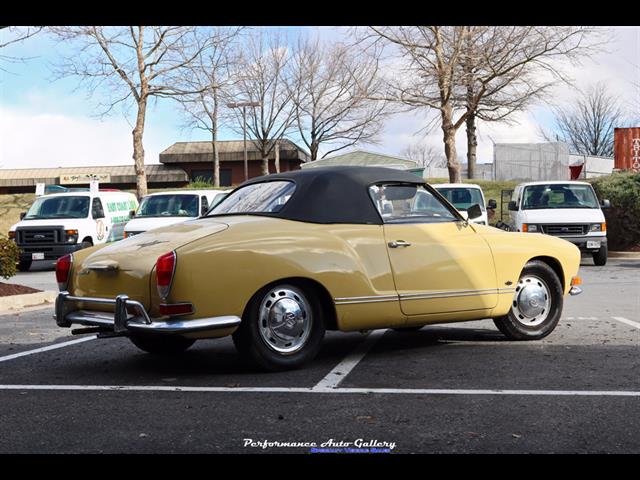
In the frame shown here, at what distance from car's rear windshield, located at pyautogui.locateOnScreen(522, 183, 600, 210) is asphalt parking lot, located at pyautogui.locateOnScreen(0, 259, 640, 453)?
1128 cm

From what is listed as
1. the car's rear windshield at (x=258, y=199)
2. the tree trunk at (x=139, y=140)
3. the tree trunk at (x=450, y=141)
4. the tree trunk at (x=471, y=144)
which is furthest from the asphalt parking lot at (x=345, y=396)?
the tree trunk at (x=471, y=144)

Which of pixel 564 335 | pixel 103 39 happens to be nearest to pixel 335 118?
pixel 103 39

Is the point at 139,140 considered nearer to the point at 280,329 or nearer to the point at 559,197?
the point at 559,197

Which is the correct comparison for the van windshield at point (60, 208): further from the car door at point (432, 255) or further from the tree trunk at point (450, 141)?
the tree trunk at point (450, 141)

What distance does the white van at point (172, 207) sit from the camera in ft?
62.5

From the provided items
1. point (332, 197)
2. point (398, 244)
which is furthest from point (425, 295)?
point (332, 197)

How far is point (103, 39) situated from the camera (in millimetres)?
36688

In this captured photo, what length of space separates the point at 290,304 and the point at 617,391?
7.86ft

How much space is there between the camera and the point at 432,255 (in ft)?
23.4

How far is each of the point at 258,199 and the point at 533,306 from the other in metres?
2.78

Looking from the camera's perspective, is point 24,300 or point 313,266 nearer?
point 313,266

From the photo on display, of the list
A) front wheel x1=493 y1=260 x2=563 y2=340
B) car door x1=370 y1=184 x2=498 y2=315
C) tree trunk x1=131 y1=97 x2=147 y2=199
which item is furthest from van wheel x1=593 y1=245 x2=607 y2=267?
tree trunk x1=131 y1=97 x2=147 y2=199

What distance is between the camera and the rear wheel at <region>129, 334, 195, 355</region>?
7.47 meters
